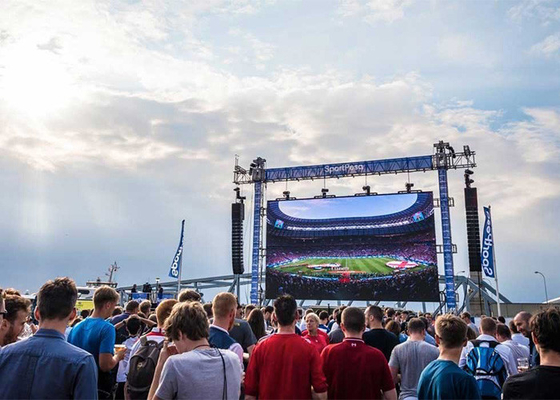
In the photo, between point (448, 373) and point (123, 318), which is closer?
point (448, 373)

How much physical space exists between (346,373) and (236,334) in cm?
161

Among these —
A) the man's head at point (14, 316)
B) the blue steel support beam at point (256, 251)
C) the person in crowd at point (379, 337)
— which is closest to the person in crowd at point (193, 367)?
the man's head at point (14, 316)

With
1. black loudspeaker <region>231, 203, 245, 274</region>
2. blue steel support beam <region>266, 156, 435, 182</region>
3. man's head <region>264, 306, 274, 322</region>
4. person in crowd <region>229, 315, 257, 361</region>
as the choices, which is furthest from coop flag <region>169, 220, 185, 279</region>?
person in crowd <region>229, 315, 257, 361</region>

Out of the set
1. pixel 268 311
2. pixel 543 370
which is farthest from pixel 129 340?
pixel 268 311

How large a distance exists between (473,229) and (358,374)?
2150 cm

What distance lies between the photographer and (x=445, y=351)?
3.68m

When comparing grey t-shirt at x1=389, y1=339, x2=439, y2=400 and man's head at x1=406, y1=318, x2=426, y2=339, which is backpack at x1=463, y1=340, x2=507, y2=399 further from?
man's head at x1=406, y1=318, x2=426, y2=339

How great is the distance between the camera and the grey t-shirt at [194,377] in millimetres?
2932

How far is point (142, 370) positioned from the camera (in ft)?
13.6

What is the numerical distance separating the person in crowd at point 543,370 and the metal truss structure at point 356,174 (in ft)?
72.2

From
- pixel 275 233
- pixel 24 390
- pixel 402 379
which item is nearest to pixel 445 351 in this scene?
pixel 402 379

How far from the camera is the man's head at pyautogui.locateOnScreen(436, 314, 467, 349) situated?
12.0 ft

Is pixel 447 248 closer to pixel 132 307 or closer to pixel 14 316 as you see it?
pixel 132 307

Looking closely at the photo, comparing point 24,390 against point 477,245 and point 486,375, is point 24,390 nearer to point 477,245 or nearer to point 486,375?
point 486,375
